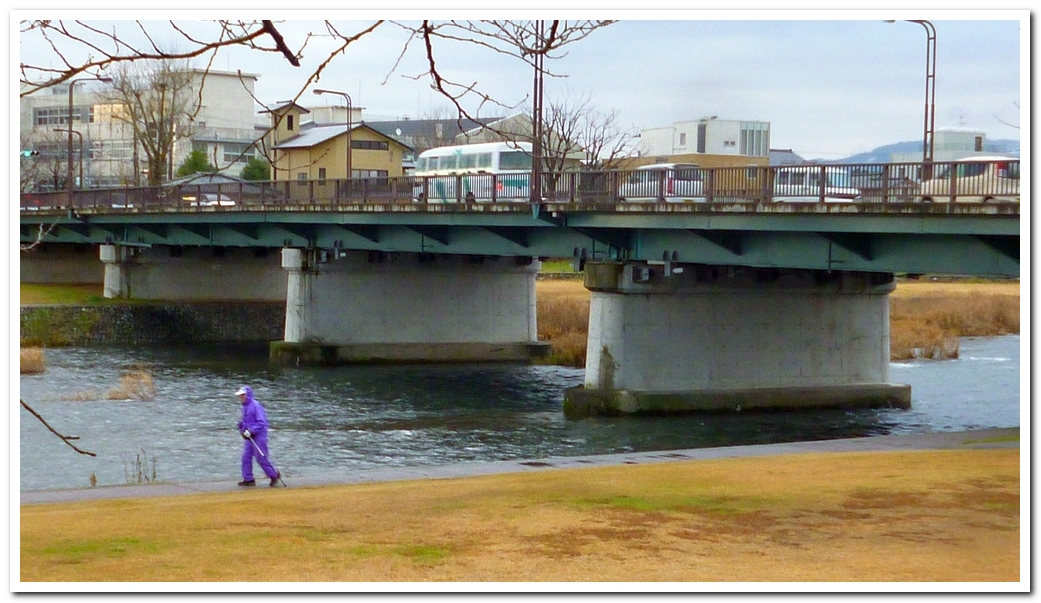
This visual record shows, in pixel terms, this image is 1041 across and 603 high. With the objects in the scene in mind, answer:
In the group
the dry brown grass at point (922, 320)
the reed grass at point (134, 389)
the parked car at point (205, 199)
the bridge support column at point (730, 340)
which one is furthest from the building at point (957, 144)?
the parked car at point (205, 199)

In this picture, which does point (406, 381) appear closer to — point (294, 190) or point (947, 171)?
point (294, 190)

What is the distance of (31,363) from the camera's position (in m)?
43.2

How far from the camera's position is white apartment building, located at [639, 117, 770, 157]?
56.3 m

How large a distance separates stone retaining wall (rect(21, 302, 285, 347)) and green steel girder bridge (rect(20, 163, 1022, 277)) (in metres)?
3.30

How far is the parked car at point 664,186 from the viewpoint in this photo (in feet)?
106

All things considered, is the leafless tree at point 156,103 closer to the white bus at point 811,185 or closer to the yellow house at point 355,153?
the yellow house at point 355,153

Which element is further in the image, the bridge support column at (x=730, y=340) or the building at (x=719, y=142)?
the building at (x=719, y=142)

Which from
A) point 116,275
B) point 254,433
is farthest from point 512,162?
point 254,433

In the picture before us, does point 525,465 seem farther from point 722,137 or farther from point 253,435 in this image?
Result: point 722,137

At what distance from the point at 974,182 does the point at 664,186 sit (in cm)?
913

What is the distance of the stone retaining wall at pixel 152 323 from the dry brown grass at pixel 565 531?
131ft

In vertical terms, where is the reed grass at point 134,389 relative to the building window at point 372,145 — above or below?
below
